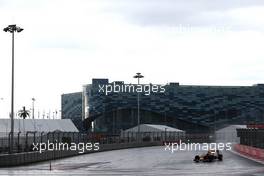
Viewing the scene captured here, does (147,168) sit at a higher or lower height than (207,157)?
lower

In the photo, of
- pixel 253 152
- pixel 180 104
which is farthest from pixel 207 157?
pixel 180 104

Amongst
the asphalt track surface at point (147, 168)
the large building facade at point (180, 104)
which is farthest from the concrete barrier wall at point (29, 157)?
the large building facade at point (180, 104)

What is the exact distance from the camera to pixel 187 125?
18675 centimetres

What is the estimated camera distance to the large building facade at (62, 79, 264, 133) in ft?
595

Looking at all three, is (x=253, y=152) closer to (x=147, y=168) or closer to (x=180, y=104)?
(x=147, y=168)

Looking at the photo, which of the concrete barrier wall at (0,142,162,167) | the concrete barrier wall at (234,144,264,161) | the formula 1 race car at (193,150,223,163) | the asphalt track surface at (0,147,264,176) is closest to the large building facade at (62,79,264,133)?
the concrete barrier wall at (0,142,162,167)

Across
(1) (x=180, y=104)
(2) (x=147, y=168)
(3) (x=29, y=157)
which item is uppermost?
(1) (x=180, y=104)

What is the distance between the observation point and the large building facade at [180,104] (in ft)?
595

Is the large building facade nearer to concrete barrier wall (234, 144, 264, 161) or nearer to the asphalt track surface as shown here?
concrete barrier wall (234, 144, 264, 161)

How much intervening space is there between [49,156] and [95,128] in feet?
436

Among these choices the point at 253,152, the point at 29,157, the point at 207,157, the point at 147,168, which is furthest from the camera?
the point at 253,152

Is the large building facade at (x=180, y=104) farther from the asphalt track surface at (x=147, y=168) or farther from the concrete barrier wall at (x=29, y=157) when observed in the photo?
the asphalt track surface at (x=147, y=168)

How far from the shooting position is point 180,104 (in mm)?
186375

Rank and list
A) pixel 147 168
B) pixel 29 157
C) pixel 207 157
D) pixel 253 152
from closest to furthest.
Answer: pixel 147 168 → pixel 207 157 → pixel 29 157 → pixel 253 152
